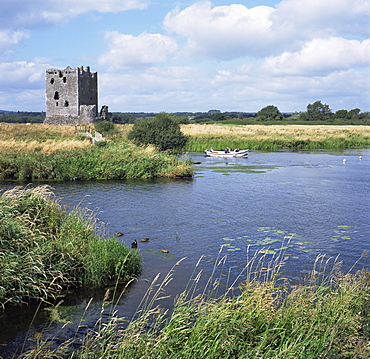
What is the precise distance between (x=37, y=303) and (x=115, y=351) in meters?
4.41

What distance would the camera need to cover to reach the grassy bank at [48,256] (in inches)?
408

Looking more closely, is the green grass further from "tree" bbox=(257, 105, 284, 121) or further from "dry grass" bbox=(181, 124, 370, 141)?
"tree" bbox=(257, 105, 284, 121)

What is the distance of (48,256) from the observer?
11352 millimetres

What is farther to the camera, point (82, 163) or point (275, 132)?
point (275, 132)

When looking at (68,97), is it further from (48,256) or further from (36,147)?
(48,256)

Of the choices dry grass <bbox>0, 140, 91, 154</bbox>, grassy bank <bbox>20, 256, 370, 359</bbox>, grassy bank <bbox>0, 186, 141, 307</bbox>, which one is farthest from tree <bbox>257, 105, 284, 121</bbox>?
grassy bank <bbox>20, 256, 370, 359</bbox>

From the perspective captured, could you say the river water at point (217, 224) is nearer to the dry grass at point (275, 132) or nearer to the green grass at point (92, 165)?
the green grass at point (92, 165)

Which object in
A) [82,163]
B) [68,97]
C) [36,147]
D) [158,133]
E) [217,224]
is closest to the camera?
[217,224]

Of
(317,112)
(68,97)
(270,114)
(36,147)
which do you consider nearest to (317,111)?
(317,112)

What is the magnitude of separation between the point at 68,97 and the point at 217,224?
2215 inches

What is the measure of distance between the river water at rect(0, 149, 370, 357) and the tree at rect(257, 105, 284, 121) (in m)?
104

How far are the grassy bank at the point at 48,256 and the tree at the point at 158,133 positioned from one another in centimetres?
3444

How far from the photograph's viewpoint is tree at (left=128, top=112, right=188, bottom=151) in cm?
4919

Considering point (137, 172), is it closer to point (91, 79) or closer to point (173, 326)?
point (173, 326)
